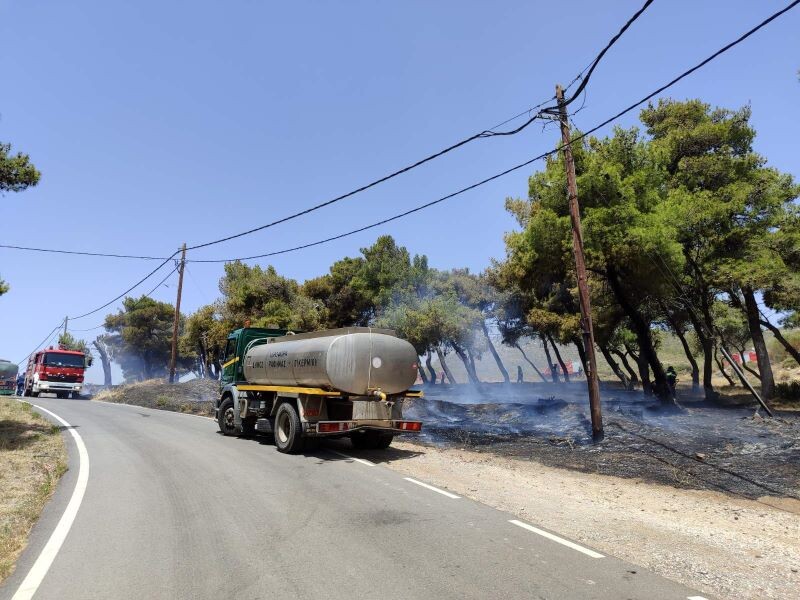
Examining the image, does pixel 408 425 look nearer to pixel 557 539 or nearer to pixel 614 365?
pixel 557 539

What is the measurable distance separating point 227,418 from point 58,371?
2666 cm

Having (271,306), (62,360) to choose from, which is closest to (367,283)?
(271,306)

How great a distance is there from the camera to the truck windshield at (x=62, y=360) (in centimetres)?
3475

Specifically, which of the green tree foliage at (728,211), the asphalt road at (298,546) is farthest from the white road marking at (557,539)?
the green tree foliage at (728,211)

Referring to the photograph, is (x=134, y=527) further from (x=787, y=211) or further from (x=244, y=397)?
(x=787, y=211)

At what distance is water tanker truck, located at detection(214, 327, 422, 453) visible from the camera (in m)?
11.7

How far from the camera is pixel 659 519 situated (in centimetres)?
711

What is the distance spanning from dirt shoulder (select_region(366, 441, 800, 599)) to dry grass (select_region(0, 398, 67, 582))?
608 cm

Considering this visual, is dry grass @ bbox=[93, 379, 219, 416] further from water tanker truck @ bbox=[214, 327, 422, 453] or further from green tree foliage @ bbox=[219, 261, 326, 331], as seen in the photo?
water tanker truck @ bbox=[214, 327, 422, 453]

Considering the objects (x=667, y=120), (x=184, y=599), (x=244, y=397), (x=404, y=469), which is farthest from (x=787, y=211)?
(x=184, y=599)

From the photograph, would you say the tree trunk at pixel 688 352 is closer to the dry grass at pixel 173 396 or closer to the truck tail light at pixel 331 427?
the truck tail light at pixel 331 427

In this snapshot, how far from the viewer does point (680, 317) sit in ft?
93.5

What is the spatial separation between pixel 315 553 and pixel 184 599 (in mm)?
1452

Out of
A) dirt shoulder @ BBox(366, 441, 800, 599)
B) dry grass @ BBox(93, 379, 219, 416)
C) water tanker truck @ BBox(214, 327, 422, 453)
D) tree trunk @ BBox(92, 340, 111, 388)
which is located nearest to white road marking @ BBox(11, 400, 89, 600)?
water tanker truck @ BBox(214, 327, 422, 453)
